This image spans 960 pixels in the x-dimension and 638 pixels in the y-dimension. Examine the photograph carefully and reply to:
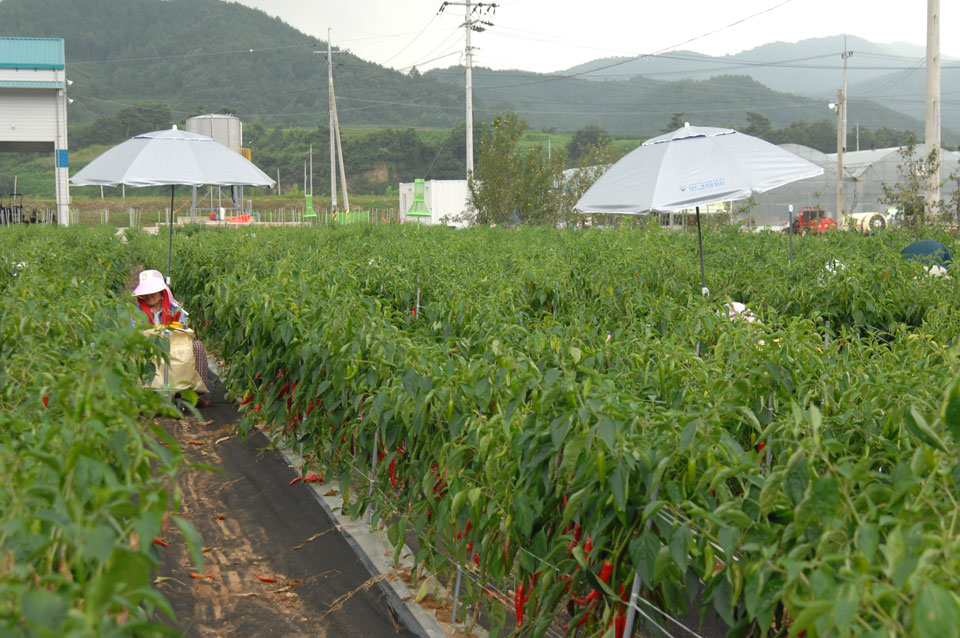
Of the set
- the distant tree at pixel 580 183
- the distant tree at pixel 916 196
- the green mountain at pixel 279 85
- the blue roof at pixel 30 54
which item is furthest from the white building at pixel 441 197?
the green mountain at pixel 279 85

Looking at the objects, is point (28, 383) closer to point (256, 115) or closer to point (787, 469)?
point (787, 469)

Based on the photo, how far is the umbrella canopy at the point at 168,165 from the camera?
354 inches

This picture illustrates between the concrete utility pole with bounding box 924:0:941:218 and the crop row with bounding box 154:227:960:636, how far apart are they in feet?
30.0

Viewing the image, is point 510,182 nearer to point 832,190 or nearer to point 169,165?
point 169,165

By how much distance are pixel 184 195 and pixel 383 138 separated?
19116mm

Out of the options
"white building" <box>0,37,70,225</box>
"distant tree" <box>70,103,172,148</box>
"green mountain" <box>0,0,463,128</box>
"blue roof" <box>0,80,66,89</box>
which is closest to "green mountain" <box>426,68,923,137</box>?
"green mountain" <box>0,0,463,128</box>

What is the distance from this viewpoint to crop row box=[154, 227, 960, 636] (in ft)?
6.31

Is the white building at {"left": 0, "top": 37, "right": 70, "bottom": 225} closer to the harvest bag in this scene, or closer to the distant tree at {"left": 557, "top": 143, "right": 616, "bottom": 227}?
the distant tree at {"left": 557, "top": 143, "right": 616, "bottom": 227}

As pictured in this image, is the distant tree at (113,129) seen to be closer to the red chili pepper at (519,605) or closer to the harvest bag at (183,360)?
the harvest bag at (183,360)

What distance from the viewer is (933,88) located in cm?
1455

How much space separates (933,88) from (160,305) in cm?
1278

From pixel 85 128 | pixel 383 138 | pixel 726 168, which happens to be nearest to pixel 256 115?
pixel 85 128

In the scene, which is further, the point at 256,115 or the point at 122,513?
the point at 256,115

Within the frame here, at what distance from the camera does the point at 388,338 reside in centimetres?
410
